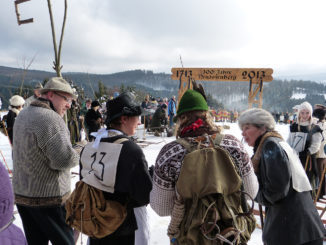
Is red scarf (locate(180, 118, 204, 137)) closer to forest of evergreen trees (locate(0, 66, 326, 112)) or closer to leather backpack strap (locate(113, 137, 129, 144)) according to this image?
leather backpack strap (locate(113, 137, 129, 144))

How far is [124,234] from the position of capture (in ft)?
5.24

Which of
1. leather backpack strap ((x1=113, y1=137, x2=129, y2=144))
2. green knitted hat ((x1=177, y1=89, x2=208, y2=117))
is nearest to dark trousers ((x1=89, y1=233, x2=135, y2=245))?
leather backpack strap ((x1=113, y1=137, x2=129, y2=144))

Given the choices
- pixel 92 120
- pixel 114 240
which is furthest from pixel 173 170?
pixel 92 120

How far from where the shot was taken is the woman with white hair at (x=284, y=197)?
1.69 meters

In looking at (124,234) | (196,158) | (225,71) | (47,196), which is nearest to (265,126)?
(196,158)

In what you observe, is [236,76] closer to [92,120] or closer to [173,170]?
[92,120]

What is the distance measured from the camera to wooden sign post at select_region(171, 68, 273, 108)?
11.2 m

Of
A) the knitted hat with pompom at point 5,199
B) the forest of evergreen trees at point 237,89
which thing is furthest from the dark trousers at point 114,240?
the forest of evergreen trees at point 237,89

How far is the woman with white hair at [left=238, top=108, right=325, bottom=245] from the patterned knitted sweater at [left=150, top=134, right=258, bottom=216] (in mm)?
387

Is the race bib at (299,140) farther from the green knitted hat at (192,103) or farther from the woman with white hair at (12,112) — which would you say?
the woman with white hair at (12,112)

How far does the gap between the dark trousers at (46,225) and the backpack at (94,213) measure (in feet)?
1.18

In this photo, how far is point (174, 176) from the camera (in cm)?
132

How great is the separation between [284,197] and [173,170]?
3.35ft

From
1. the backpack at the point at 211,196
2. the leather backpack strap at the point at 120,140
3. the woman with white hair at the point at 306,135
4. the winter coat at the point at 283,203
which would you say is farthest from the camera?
the woman with white hair at the point at 306,135
